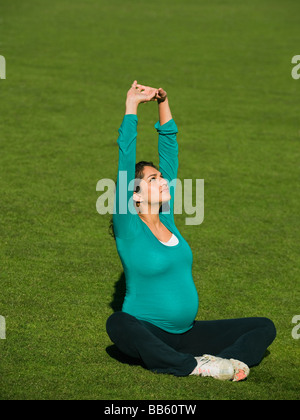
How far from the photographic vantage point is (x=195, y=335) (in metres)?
5.30

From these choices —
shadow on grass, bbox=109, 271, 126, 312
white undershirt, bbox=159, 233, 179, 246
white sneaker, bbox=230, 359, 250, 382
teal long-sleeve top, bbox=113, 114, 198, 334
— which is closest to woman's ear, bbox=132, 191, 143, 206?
teal long-sleeve top, bbox=113, 114, 198, 334

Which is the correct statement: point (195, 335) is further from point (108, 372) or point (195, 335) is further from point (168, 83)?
point (168, 83)

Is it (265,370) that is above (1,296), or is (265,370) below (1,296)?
below

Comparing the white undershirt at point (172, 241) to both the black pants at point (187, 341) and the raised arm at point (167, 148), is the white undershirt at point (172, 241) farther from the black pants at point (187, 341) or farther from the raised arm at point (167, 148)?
the black pants at point (187, 341)

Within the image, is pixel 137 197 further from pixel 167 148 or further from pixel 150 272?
pixel 167 148

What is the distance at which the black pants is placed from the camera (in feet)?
15.9

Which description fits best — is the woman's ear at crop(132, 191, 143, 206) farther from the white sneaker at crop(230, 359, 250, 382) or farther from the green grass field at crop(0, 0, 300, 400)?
the white sneaker at crop(230, 359, 250, 382)

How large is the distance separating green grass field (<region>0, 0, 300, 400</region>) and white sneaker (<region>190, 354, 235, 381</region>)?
0.07 meters

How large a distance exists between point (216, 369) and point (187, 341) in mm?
418

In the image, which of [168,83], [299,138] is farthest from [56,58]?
[299,138]

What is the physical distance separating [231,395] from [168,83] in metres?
Result: 10.8

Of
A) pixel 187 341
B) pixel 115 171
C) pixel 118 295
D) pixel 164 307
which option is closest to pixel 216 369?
pixel 187 341

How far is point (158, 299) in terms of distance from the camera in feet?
16.5

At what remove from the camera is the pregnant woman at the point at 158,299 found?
4.86 m
